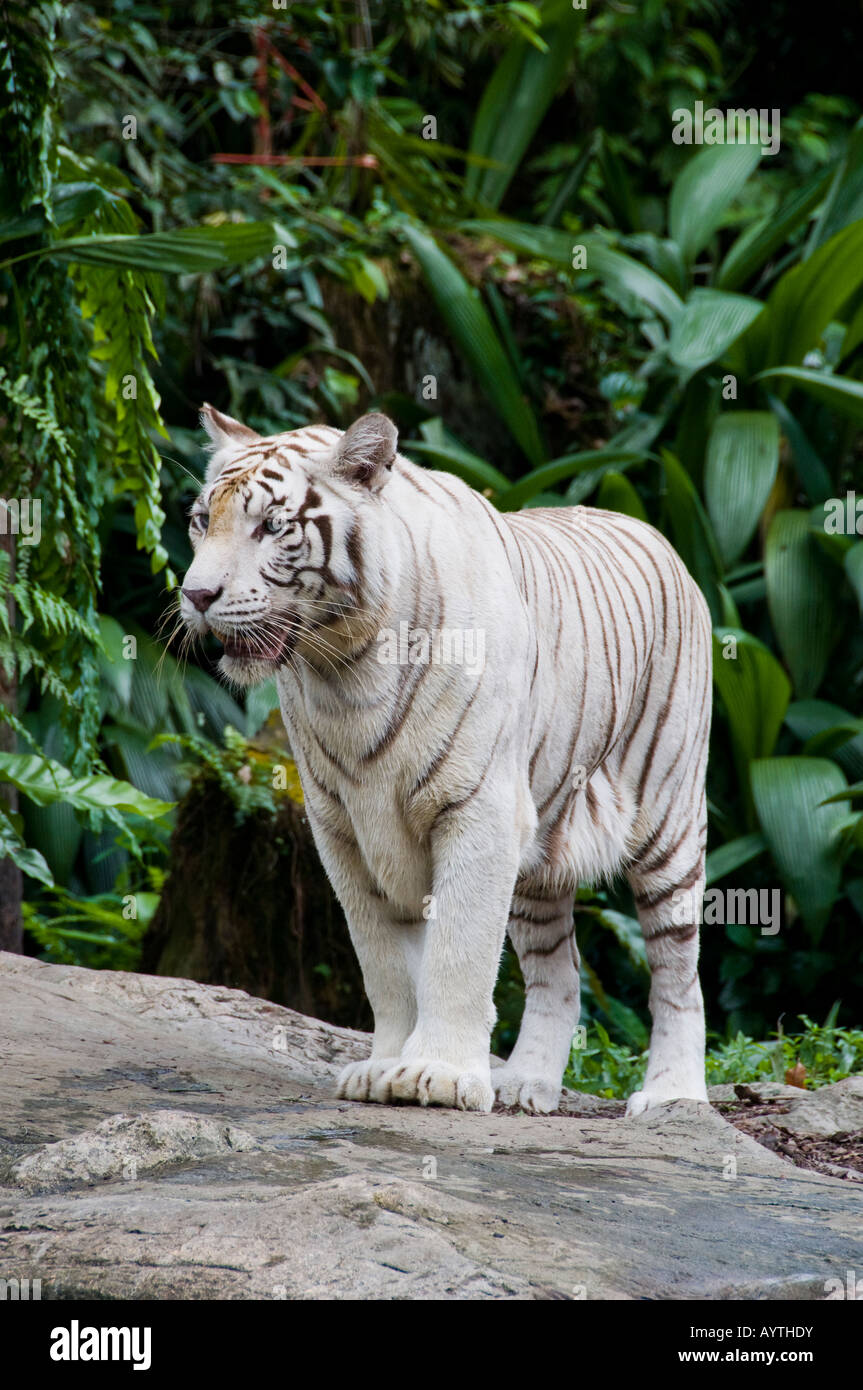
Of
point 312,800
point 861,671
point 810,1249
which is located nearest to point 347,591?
point 312,800

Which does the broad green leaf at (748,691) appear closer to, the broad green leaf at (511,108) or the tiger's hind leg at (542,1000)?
the tiger's hind leg at (542,1000)

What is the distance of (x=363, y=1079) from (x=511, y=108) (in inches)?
285

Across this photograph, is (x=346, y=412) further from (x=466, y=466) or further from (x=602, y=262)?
(x=602, y=262)

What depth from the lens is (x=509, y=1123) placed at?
9.85ft

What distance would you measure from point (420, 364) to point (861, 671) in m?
2.91

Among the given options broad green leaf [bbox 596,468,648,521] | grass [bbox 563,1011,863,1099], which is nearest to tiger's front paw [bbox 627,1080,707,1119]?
grass [bbox 563,1011,863,1099]

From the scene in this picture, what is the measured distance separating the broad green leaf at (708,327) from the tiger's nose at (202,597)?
407 cm

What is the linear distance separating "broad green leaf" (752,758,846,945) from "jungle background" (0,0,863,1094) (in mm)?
12

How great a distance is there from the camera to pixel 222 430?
3.29 m

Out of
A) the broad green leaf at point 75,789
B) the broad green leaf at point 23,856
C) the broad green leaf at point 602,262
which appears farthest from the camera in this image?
the broad green leaf at point 602,262

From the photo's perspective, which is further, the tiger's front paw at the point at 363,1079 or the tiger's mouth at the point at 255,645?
the tiger's front paw at the point at 363,1079

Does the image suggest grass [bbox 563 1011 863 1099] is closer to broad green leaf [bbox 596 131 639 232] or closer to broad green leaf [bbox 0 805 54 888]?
broad green leaf [bbox 0 805 54 888]

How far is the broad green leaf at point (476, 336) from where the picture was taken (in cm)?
706

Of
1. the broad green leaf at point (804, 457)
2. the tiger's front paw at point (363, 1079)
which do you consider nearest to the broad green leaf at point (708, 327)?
the broad green leaf at point (804, 457)
